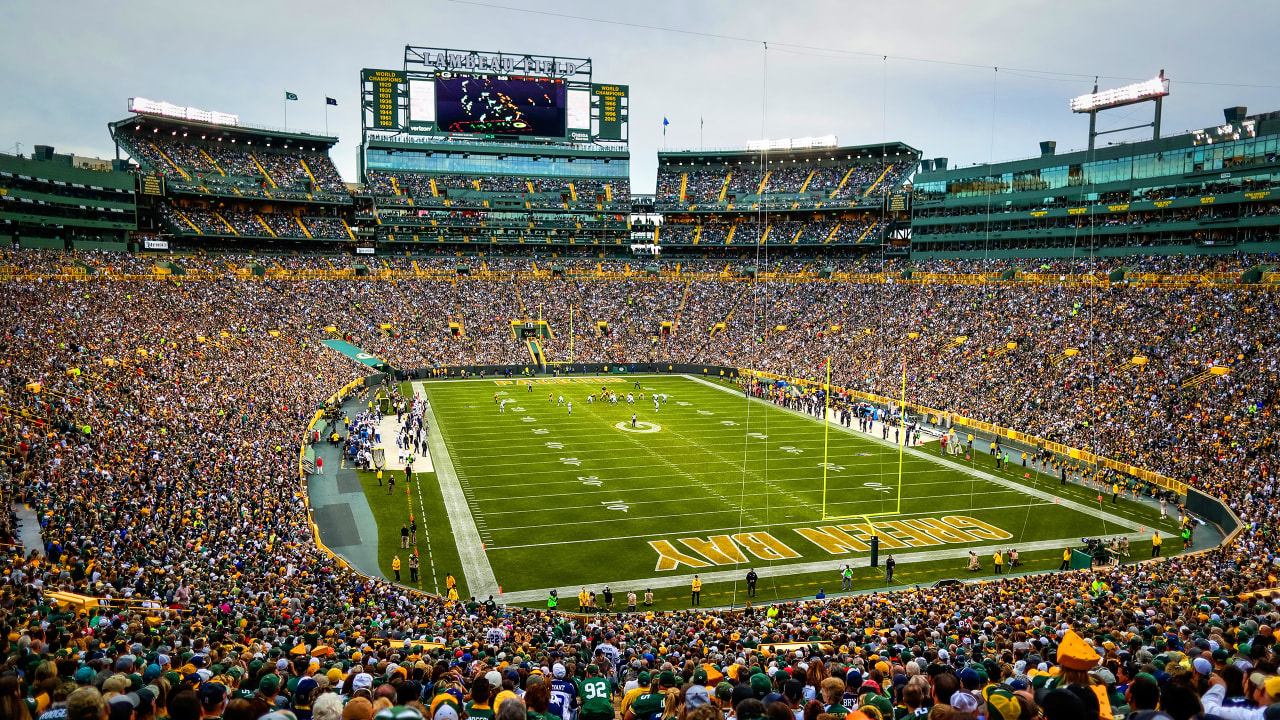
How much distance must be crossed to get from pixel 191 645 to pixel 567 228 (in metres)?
75.1

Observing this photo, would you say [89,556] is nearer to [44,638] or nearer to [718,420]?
[44,638]

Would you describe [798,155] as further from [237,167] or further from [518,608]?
[518,608]

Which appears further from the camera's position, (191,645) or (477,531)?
(477,531)

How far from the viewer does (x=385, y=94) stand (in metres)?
75.4

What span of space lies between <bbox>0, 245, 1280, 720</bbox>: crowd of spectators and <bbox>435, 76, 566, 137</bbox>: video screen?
97.9 ft

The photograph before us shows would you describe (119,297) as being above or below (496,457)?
above

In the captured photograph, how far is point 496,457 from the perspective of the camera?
1318 inches

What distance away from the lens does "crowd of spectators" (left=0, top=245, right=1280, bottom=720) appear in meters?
6.09

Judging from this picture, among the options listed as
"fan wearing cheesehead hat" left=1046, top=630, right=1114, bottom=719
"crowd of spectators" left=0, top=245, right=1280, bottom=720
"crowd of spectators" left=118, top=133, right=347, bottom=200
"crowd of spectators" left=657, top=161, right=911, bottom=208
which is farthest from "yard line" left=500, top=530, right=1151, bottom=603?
"crowd of spectators" left=118, top=133, right=347, bottom=200

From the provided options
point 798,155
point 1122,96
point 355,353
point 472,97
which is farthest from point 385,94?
point 1122,96

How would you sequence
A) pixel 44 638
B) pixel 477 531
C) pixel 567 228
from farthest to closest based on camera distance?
pixel 567 228 → pixel 477 531 → pixel 44 638

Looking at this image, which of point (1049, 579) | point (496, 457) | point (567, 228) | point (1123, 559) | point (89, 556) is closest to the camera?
point (89, 556)

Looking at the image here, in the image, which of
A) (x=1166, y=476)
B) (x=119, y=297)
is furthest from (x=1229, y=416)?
(x=119, y=297)

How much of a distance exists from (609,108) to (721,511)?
62.3m
